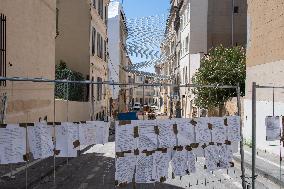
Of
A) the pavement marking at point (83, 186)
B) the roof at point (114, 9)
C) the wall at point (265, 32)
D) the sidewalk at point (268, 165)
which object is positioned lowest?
the sidewalk at point (268, 165)

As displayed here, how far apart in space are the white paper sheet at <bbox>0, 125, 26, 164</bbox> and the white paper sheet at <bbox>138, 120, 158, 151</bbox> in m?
2.09

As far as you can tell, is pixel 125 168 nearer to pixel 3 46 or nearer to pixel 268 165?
pixel 3 46

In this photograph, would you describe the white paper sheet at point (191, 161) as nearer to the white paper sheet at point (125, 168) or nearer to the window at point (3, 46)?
the white paper sheet at point (125, 168)

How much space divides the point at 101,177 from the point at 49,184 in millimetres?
1707

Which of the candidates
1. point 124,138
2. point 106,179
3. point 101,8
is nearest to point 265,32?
point 106,179

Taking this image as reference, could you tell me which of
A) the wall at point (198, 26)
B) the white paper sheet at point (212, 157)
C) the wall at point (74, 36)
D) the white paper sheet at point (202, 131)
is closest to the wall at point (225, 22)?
the wall at point (198, 26)

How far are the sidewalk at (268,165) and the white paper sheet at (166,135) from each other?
176 inches

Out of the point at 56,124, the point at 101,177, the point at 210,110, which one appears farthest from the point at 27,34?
the point at 210,110

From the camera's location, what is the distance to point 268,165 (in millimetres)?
15766

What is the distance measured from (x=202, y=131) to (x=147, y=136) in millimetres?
1250

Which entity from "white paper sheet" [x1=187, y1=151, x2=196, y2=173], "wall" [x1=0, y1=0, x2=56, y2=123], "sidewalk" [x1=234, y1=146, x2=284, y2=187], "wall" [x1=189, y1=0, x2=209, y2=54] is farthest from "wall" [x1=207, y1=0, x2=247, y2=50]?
"white paper sheet" [x1=187, y1=151, x2=196, y2=173]

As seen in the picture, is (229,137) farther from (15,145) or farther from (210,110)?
(210,110)

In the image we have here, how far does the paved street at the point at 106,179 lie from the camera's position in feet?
38.1

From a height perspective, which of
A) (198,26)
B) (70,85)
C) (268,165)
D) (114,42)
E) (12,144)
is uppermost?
(114,42)
